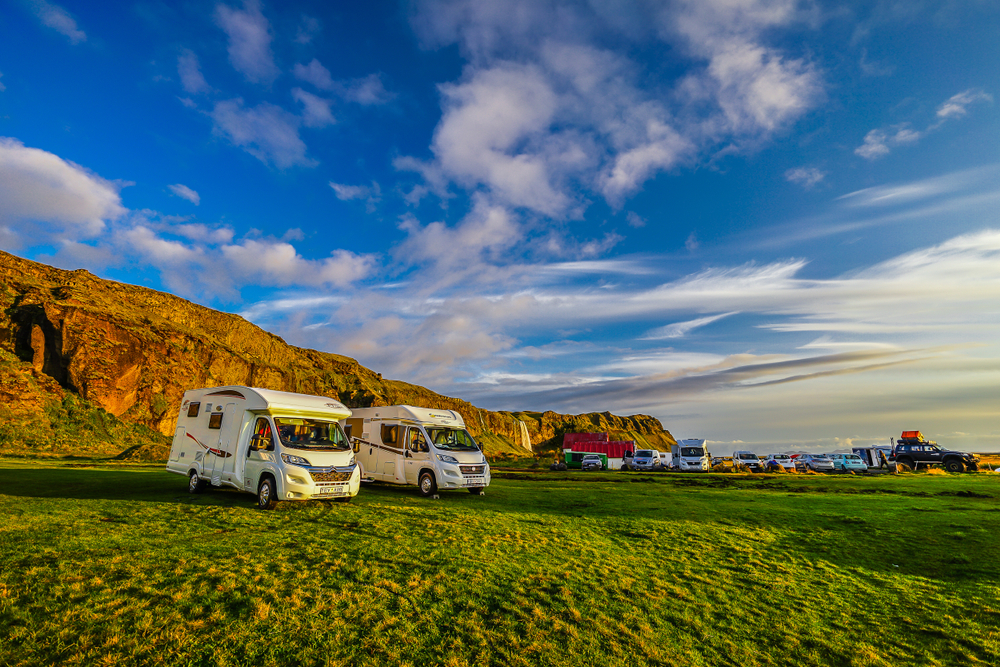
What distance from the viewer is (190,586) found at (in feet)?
19.0

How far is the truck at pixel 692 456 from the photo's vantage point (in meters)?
41.7

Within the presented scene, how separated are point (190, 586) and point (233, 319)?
336ft

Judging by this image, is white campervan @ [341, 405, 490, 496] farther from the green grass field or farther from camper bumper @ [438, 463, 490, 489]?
the green grass field

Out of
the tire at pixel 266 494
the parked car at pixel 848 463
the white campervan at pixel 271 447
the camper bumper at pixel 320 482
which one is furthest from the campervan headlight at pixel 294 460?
the parked car at pixel 848 463

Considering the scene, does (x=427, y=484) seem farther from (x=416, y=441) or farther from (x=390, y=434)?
(x=390, y=434)

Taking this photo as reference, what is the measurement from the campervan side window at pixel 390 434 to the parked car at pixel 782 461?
1516 inches

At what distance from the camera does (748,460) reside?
146 feet

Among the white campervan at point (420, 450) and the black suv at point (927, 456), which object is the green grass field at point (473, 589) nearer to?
the white campervan at point (420, 450)

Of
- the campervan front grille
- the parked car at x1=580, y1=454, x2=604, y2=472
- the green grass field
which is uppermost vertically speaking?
the campervan front grille

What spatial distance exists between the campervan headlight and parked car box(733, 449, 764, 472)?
143 feet

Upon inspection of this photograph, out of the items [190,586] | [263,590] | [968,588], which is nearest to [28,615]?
[190,586]

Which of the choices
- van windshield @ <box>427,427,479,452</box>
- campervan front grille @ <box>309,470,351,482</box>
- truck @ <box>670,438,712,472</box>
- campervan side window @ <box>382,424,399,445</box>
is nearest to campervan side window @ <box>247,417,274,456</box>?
campervan front grille @ <box>309,470,351,482</box>

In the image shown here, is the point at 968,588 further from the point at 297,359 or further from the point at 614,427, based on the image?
the point at 614,427

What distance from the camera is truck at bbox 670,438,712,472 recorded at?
137ft
